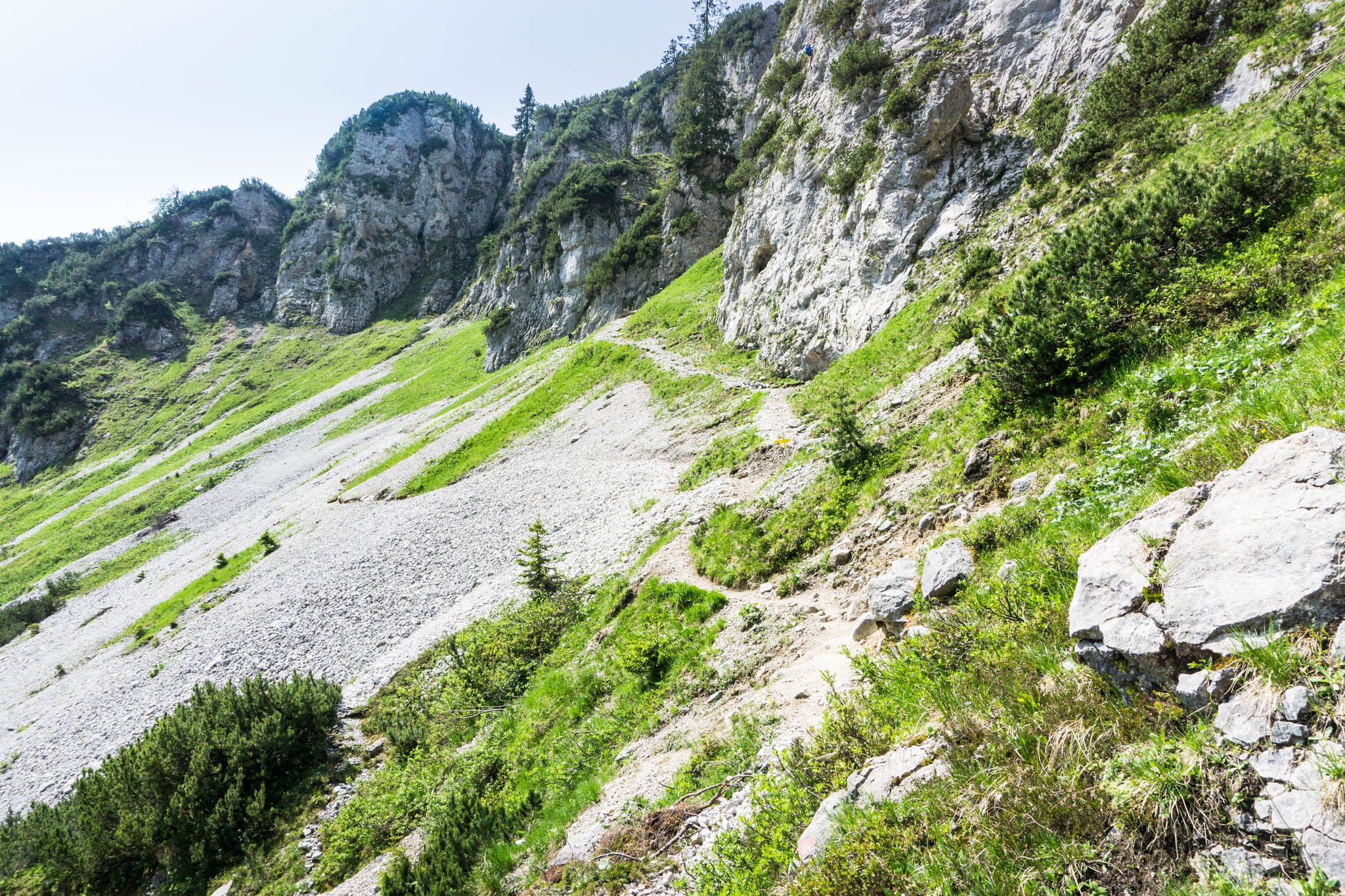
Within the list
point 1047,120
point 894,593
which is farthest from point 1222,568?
point 1047,120

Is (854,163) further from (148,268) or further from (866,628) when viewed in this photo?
(148,268)

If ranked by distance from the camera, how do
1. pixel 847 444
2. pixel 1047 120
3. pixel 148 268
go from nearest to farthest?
pixel 847 444 < pixel 1047 120 < pixel 148 268

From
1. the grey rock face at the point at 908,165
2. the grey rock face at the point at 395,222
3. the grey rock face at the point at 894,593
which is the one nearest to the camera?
the grey rock face at the point at 894,593

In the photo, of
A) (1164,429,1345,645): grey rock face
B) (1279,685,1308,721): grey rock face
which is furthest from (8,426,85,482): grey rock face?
(1279,685,1308,721): grey rock face

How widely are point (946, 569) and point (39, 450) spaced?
139500 mm

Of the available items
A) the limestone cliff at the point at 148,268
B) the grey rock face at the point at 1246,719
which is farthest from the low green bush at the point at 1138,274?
the limestone cliff at the point at 148,268

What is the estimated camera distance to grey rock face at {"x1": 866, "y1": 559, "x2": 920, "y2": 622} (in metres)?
7.75

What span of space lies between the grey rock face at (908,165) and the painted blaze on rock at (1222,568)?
22607 millimetres

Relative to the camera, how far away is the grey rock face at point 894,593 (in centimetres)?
775

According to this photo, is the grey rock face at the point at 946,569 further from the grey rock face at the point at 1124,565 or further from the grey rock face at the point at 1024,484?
the grey rock face at the point at 1124,565

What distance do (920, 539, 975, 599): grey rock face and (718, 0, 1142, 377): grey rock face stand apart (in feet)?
65.2

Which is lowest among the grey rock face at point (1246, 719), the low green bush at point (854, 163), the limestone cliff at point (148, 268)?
the grey rock face at point (1246, 719)

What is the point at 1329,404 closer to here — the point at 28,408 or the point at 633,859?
the point at 633,859

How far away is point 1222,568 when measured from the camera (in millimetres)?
3637
